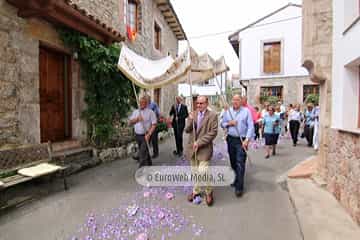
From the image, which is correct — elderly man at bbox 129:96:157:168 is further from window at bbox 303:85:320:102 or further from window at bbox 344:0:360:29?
window at bbox 303:85:320:102

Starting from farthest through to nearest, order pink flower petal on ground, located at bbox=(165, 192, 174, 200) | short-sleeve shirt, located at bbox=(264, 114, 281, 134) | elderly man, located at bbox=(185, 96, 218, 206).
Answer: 1. short-sleeve shirt, located at bbox=(264, 114, 281, 134)
2. pink flower petal on ground, located at bbox=(165, 192, 174, 200)
3. elderly man, located at bbox=(185, 96, 218, 206)

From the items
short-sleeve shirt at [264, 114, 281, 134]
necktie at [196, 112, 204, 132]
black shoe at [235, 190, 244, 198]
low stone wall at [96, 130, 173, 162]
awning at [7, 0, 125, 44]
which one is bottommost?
black shoe at [235, 190, 244, 198]

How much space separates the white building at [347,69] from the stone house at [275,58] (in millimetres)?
13487

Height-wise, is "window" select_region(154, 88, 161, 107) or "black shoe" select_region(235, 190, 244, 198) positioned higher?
"window" select_region(154, 88, 161, 107)

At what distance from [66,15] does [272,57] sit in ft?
48.5

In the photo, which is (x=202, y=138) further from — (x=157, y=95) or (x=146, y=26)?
(x=157, y=95)

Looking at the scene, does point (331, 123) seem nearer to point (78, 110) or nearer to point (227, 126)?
point (227, 126)

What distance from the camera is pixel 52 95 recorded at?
5.32m

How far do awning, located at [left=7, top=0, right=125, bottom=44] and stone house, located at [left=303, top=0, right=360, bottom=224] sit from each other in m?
4.21

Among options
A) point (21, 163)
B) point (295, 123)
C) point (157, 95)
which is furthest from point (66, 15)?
point (295, 123)

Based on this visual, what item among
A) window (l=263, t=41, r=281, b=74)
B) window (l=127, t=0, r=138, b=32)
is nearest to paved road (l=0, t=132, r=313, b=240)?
window (l=127, t=0, r=138, b=32)

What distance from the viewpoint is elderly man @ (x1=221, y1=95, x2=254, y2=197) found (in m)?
3.79

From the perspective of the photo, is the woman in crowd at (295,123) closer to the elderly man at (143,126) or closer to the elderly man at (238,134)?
the elderly man at (238,134)

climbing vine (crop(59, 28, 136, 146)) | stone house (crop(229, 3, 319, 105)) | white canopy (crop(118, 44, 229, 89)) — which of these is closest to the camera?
white canopy (crop(118, 44, 229, 89))
